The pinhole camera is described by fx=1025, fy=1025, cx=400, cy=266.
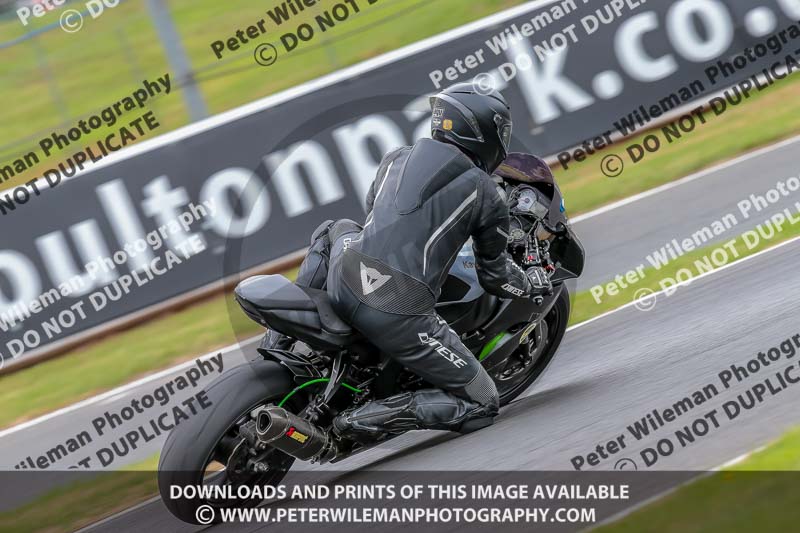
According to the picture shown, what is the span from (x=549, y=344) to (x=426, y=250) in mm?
1606

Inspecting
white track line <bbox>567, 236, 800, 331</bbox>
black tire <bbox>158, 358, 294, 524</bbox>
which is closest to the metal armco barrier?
white track line <bbox>567, 236, 800, 331</bbox>

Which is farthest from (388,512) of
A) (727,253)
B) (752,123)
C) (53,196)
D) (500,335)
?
(752,123)

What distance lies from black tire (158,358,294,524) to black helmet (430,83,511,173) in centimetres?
147

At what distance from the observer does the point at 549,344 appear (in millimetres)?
6352

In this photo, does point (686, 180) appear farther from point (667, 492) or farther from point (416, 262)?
point (667, 492)

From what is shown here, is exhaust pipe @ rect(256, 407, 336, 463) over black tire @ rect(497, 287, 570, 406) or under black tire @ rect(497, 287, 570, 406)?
over

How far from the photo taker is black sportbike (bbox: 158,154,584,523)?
4.85 metres

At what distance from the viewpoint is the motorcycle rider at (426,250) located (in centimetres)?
507

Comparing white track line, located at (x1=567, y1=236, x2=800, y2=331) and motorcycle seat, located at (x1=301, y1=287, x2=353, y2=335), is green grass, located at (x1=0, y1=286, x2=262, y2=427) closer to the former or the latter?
white track line, located at (x1=567, y1=236, x2=800, y2=331)

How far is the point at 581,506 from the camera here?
15.1 feet

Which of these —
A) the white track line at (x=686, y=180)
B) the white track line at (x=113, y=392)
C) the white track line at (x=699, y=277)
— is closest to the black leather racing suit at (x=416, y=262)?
the white track line at (x=699, y=277)

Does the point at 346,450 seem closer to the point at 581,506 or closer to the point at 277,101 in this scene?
the point at 581,506

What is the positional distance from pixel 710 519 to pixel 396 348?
1817 millimetres

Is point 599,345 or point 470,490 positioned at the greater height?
point 470,490
